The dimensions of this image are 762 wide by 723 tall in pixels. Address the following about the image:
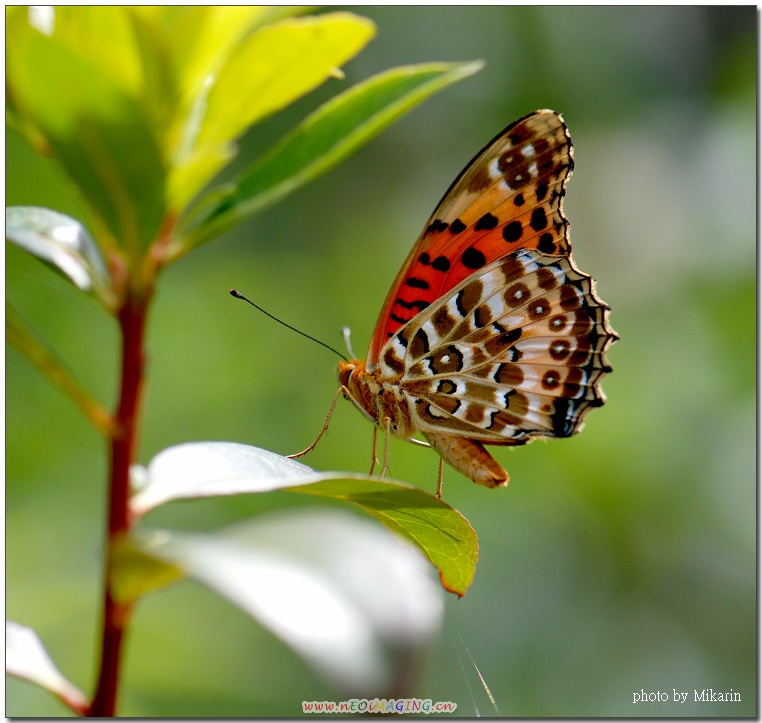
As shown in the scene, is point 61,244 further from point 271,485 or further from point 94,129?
point 271,485

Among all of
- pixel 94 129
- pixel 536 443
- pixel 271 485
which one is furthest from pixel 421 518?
pixel 536 443

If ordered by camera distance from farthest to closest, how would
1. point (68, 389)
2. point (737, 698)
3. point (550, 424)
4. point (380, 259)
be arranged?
point (380, 259) → point (737, 698) → point (550, 424) → point (68, 389)

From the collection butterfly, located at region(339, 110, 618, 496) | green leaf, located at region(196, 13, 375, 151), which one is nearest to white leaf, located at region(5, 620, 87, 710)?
green leaf, located at region(196, 13, 375, 151)

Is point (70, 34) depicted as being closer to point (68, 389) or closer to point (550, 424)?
point (68, 389)

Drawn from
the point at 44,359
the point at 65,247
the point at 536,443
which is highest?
the point at 65,247

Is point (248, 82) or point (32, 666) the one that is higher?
point (248, 82)

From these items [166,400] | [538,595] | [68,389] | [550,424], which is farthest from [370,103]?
[538,595]
